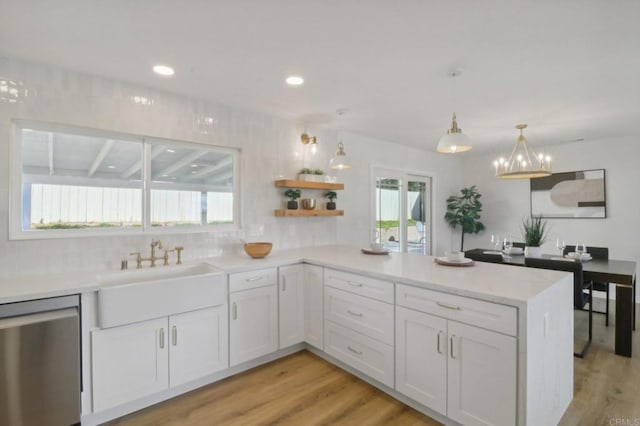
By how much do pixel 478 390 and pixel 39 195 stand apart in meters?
3.16

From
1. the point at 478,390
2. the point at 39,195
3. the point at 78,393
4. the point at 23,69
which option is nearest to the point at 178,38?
the point at 23,69

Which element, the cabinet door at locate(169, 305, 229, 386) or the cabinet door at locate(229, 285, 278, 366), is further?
the cabinet door at locate(229, 285, 278, 366)

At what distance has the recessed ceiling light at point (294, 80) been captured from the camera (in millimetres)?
2422

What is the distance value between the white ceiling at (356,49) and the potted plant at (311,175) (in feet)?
2.32

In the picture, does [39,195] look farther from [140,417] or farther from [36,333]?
[140,417]

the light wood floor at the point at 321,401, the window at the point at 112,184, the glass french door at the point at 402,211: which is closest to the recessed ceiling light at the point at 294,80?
the window at the point at 112,184

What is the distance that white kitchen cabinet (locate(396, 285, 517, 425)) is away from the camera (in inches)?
62.1

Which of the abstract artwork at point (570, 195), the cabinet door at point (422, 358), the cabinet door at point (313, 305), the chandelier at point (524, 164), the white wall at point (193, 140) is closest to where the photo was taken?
the cabinet door at point (422, 358)

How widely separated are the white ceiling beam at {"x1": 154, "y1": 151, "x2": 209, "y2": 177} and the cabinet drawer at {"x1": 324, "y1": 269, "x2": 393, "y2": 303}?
5.48 ft

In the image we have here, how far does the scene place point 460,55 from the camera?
2.06 metres

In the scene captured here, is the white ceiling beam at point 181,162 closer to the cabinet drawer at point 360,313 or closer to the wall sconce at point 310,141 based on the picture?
the wall sconce at point 310,141

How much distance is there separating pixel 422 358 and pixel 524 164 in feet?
8.37

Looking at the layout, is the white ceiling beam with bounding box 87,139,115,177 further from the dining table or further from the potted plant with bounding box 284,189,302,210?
the dining table

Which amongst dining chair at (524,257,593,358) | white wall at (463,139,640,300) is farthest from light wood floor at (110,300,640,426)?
white wall at (463,139,640,300)
